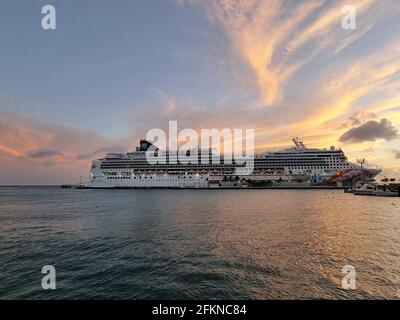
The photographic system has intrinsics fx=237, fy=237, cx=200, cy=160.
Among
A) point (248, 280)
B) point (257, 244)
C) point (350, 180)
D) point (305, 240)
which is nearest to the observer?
point (248, 280)

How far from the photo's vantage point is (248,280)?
31.5 ft

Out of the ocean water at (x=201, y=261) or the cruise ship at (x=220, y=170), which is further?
the cruise ship at (x=220, y=170)

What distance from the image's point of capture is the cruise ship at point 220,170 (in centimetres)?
10050

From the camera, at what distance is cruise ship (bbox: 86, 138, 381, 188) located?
10050cm

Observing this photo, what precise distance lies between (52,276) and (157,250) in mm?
5393

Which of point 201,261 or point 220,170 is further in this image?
point 220,170

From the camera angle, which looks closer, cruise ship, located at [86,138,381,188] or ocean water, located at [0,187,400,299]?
ocean water, located at [0,187,400,299]

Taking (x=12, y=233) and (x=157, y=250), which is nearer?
(x=157, y=250)

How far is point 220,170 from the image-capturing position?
104938 mm
